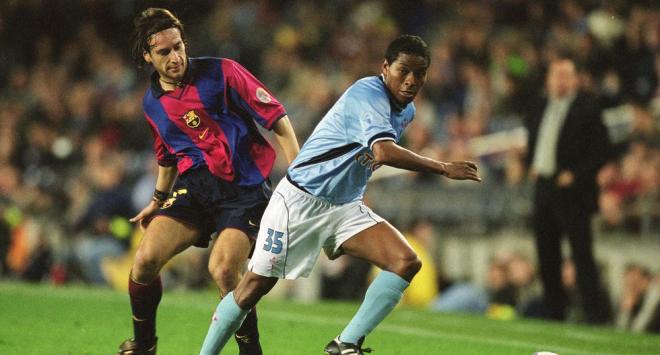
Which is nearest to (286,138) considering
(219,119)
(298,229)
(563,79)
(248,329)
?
(219,119)

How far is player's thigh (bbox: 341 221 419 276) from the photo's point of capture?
5918mm

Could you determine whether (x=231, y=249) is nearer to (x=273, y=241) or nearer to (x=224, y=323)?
(x=273, y=241)

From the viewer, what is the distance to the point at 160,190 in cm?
686

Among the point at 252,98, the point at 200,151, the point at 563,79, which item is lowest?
the point at 200,151

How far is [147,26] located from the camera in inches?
255

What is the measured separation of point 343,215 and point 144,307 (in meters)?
1.33

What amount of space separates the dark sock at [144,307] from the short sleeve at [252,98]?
1.10m

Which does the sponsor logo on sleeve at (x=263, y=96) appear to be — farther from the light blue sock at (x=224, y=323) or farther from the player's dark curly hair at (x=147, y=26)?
the light blue sock at (x=224, y=323)

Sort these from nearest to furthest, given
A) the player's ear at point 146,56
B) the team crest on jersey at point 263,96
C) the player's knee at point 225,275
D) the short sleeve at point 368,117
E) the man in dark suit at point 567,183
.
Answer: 1. the short sleeve at point 368,117
2. the player's knee at point 225,275
3. the team crest on jersey at point 263,96
4. the player's ear at point 146,56
5. the man in dark suit at point 567,183

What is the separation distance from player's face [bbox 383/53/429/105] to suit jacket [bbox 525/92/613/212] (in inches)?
191

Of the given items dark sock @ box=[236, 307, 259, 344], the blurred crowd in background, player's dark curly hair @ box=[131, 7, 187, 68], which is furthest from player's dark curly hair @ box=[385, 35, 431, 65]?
the blurred crowd in background

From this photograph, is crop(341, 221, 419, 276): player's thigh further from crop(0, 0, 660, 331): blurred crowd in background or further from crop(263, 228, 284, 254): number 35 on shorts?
crop(0, 0, 660, 331): blurred crowd in background

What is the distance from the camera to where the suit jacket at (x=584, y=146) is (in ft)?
34.0

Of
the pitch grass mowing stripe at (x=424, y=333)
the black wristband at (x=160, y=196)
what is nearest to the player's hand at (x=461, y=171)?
the black wristband at (x=160, y=196)
